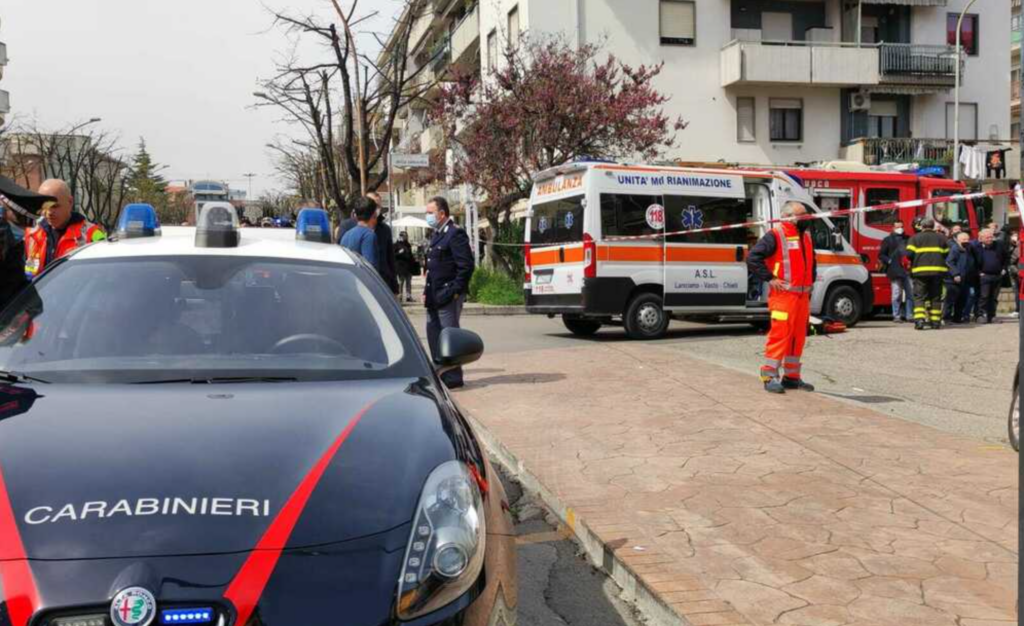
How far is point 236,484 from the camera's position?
2.34m

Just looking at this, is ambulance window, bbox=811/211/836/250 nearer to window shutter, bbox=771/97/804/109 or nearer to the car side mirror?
the car side mirror

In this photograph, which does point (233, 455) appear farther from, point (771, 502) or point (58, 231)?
point (58, 231)

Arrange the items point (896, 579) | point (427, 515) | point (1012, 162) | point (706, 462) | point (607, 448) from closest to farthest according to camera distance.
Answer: point (427, 515) < point (896, 579) < point (706, 462) < point (607, 448) < point (1012, 162)

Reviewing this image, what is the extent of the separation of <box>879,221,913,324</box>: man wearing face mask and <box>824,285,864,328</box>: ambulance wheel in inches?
62.3

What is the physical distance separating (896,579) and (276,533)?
2.83 m

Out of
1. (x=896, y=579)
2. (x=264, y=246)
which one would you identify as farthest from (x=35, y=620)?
(x=896, y=579)

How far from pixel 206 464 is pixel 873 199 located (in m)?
17.5

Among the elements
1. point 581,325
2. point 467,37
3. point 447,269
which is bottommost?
point 581,325

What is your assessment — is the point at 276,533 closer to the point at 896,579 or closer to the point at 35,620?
the point at 35,620

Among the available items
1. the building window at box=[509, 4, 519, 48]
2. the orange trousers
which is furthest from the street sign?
the orange trousers

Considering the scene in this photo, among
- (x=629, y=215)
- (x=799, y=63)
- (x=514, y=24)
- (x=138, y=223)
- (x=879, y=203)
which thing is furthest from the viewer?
(x=799, y=63)

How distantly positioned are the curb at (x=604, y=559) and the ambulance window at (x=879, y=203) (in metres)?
13.6

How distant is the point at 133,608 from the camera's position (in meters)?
1.98

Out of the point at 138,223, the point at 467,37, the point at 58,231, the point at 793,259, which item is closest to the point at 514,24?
the point at 467,37
